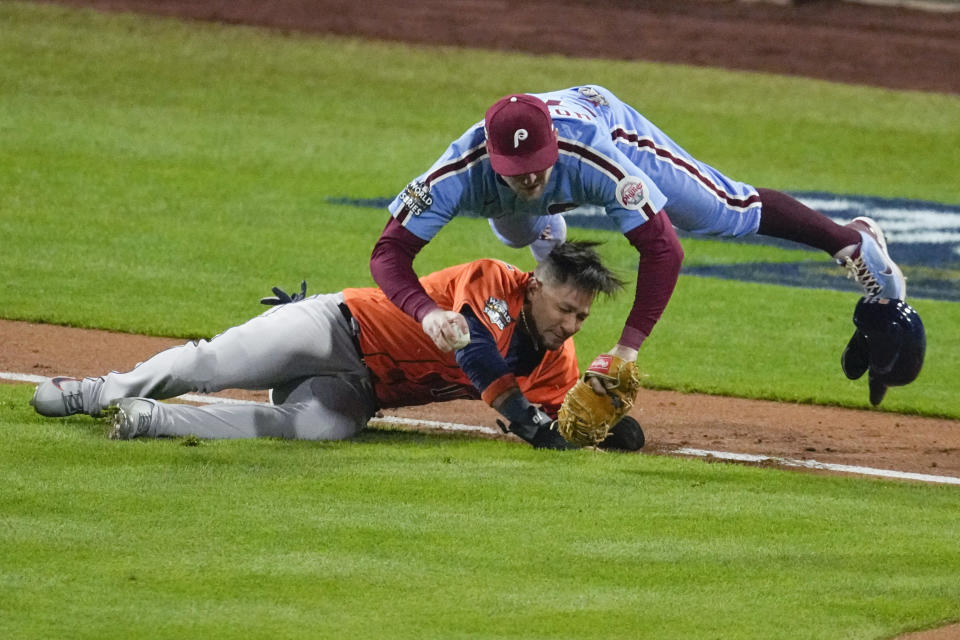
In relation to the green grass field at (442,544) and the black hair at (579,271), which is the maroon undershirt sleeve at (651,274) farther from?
the green grass field at (442,544)

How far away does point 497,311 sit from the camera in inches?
253

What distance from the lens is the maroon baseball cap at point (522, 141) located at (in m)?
5.90

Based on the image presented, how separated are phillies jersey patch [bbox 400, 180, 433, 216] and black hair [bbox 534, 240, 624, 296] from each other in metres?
0.57

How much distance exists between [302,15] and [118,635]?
18317mm

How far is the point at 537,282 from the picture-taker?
6488 millimetres

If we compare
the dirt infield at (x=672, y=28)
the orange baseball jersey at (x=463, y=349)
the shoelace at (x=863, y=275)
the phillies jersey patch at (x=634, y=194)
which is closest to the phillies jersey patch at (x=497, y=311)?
the orange baseball jersey at (x=463, y=349)

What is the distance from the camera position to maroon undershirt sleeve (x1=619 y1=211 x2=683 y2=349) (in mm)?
6074

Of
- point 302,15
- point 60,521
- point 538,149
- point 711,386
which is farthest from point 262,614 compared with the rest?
point 302,15

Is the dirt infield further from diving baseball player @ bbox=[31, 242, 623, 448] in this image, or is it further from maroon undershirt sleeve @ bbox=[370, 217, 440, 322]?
maroon undershirt sleeve @ bbox=[370, 217, 440, 322]

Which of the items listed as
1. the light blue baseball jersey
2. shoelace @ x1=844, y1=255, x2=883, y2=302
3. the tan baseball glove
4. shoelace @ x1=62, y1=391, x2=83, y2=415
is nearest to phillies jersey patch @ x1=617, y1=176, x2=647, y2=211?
the light blue baseball jersey

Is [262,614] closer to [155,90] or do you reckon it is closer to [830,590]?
[830,590]

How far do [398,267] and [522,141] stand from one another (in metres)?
0.69

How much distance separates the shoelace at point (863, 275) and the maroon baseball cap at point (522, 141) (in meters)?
1.70

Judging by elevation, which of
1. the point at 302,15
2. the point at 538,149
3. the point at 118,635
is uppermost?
the point at 302,15
